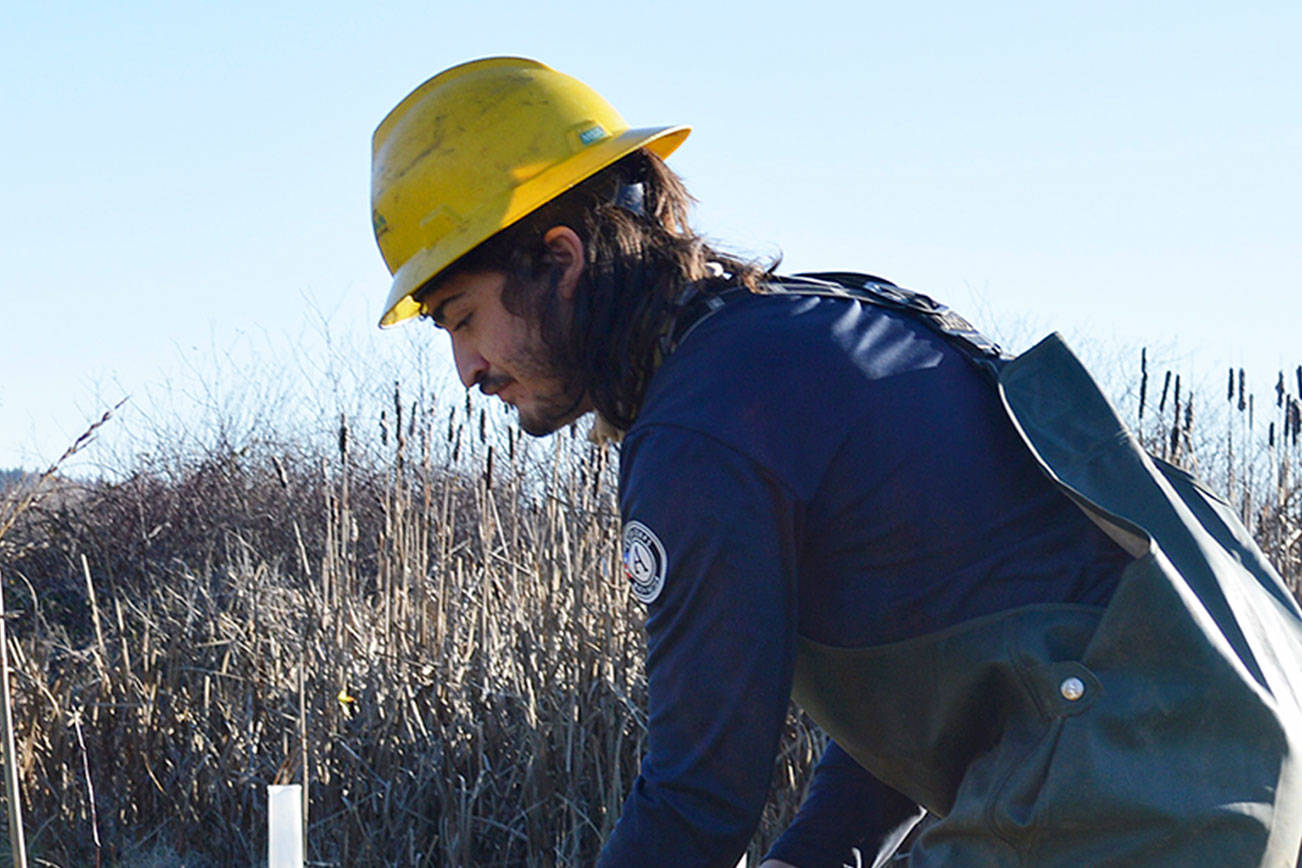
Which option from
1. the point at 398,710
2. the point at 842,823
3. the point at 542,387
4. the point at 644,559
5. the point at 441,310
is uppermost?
the point at 441,310

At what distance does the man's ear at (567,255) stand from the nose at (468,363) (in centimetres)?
15

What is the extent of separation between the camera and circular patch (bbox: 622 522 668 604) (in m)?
1.51

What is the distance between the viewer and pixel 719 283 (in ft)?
5.83

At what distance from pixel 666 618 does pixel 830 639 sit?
0.19 m

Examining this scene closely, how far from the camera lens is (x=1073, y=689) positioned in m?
1.39

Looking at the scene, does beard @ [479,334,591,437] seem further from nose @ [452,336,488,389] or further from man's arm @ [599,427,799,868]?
man's arm @ [599,427,799,868]

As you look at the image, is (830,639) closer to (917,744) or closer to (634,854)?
(917,744)

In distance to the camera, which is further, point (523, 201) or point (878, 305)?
point (523, 201)

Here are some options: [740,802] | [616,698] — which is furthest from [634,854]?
[616,698]

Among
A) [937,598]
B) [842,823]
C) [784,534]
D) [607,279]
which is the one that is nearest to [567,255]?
[607,279]

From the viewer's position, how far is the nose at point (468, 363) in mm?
1881

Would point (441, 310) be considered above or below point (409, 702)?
above

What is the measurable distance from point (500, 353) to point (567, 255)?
0.50 feet

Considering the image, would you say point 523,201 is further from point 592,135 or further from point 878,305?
point 878,305
